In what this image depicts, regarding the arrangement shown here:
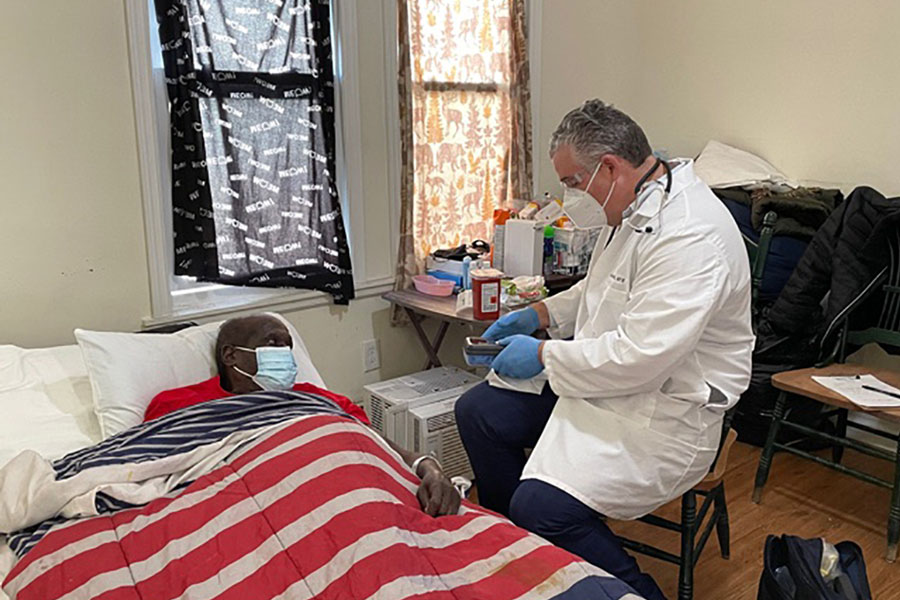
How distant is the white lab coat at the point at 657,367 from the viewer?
1.69 metres

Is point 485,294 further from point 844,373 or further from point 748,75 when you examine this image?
point 748,75

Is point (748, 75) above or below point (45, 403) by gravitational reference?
above

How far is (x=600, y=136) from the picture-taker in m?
1.81

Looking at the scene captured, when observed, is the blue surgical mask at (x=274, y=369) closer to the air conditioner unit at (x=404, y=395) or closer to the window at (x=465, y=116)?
the air conditioner unit at (x=404, y=395)

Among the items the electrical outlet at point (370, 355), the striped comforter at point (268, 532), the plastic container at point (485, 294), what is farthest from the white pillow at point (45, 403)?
the plastic container at point (485, 294)

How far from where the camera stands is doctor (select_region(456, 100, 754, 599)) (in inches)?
67.0

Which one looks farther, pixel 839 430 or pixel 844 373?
pixel 839 430

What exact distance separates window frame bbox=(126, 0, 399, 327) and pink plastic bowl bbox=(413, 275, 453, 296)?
135 millimetres

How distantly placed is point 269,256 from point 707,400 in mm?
1654

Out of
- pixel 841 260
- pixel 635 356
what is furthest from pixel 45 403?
pixel 841 260

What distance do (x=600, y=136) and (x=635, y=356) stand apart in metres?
0.56

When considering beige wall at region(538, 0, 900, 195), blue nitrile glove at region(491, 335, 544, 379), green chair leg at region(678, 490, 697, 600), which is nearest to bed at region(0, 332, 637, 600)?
blue nitrile glove at region(491, 335, 544, 379)

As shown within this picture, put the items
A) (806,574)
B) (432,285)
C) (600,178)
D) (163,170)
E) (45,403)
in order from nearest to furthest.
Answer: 1. (806,574)
2. (600,178)
3. (45,403)
4. (163,170)
5. (432,285)

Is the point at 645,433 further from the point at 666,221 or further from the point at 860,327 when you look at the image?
the point at 860,327
